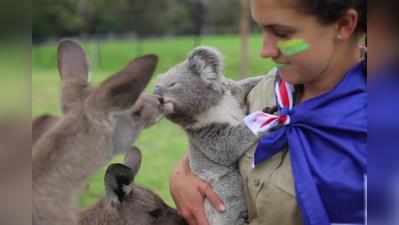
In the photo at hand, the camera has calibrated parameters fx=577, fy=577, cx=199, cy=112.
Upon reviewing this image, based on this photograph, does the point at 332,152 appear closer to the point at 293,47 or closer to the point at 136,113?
the point at 293,47

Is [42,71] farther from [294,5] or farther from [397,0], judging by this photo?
[397,0]

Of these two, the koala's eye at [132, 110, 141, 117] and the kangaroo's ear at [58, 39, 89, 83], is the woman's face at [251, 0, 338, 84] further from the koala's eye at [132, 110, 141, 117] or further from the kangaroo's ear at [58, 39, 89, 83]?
the kangaroo's ear at [58, 39, 89, 83]

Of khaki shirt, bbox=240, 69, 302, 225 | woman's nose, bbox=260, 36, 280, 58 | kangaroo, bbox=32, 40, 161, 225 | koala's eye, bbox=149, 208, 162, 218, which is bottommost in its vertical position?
koala's eye, bbox=149, 208, 162, 218

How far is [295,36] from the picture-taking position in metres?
1.37

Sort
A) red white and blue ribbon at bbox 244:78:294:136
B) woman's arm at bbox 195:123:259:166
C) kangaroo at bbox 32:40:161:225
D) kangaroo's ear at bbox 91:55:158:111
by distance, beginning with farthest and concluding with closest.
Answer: woman's arm at bbox 195:123:259:166 < red white and blue ribbon at bbox 244:78:294:136 < kangaroo's ear at bbox 91:55:158:111 < kangaroo at bbox 32:40:161:225

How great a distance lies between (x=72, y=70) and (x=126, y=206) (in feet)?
2.33

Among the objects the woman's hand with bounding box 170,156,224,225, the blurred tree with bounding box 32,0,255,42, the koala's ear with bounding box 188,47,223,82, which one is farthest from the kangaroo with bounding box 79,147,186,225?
the blurred tree with bounding box 32,0,255,42

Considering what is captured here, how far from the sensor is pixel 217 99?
179cm

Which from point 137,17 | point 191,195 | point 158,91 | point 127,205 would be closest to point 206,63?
point 158,91

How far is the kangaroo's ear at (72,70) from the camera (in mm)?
1475

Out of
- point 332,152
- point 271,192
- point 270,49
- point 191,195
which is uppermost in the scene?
point 270,49

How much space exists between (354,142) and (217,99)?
1.69ft

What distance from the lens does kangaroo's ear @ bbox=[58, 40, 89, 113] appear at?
1.48 meters

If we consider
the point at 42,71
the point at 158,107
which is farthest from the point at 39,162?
the point at 42,71
